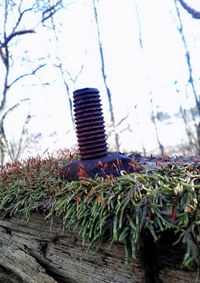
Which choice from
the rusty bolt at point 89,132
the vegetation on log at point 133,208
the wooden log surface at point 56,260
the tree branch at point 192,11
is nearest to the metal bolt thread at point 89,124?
the rusty bolt at point 89,132

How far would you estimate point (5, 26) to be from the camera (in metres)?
6.17

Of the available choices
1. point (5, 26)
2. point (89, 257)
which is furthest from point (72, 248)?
point (5, 26)

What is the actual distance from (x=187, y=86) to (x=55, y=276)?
7.79 m

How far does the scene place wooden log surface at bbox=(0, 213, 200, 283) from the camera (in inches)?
40.9

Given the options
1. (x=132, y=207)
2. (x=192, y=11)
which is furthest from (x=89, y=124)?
(x=192, y=11)

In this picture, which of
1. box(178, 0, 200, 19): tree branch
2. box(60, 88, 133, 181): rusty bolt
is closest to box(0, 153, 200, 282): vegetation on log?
box(60, 88, 133, 181): rusty bolt

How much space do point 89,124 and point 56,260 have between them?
31.2 inches

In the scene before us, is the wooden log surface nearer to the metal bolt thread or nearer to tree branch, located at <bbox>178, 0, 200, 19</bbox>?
the metal bolt thread

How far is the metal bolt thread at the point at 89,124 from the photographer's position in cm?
161

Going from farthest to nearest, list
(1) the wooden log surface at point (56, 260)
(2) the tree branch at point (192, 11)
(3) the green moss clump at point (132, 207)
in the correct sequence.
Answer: (2) the tree branch at point (192, 11) < (1) the wooden log surface at point (56, 260) < (3) the green moss clump at point (132, 207)

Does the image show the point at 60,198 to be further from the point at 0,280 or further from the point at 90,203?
the point at 0,280

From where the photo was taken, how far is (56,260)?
134cm

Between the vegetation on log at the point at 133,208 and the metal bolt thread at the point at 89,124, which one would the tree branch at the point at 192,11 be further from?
the vegetation on log at the point at 133,208

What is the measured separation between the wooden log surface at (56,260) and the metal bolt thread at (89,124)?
489 mm
